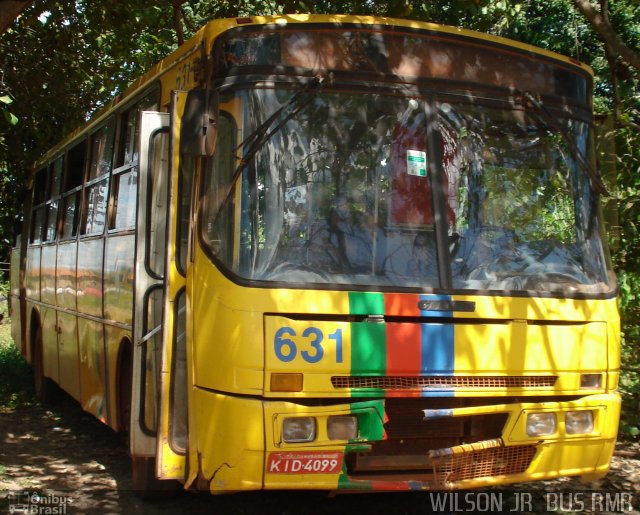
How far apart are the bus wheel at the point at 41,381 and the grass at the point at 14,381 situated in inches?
12.7

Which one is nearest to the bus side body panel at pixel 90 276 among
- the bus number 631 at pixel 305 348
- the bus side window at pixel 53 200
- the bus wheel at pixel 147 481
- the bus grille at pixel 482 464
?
the bus wheel at pixel 147 481

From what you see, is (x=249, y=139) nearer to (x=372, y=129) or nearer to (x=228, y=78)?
(x=228, y=78)

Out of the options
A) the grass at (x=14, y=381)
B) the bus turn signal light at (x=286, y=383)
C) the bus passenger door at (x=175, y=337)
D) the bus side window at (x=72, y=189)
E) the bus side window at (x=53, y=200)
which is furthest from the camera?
the grass at (x=14, y=381)

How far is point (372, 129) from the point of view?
17.0ft

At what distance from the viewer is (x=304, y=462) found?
4.75 meters

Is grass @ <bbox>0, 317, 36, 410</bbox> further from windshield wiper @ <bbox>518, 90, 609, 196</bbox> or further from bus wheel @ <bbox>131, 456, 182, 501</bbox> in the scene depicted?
windshield wiper @ <bbox>518, 90, 609, 196</bbox>

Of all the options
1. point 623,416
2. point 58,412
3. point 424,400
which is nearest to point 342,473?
point 424,400

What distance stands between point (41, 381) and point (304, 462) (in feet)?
22.2

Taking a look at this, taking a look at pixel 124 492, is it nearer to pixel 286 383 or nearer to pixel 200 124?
pixel 286 383

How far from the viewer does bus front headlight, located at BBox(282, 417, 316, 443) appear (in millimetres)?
4711

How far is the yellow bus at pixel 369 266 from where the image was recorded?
476 cm

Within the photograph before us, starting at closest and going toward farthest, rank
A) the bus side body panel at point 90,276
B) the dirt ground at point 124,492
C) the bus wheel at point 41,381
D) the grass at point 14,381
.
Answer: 1. the dirt ground at point 124,492
2. the bus side body panel at point 90,276
3. the bus wheel at point 41,381
4. the grass at point 14,381

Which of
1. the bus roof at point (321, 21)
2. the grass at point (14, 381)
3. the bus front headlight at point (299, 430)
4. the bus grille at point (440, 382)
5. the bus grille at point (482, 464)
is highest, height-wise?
the bus roof at point (321, 21)

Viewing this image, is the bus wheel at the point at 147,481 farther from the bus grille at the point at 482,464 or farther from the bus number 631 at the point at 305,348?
the bus grille at the point at 482,464
